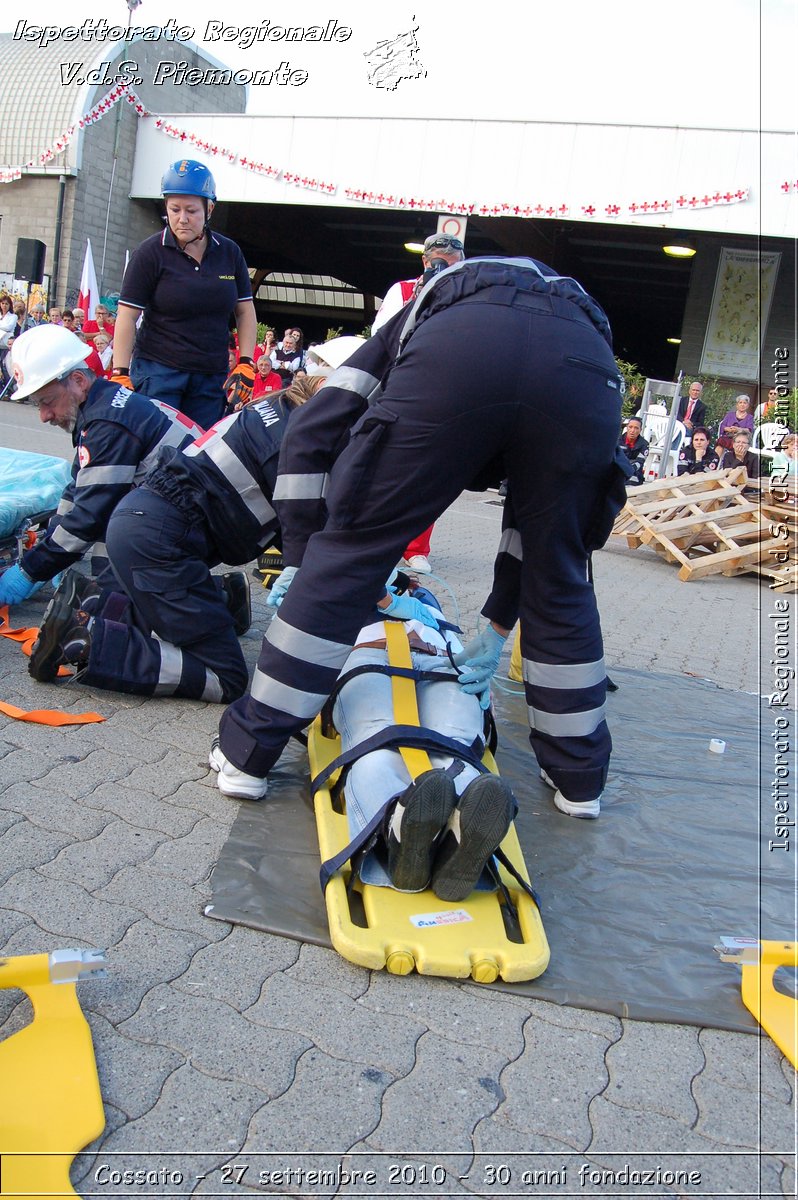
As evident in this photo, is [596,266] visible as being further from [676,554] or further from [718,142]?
[676,554]

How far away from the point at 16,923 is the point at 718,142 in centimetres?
1497

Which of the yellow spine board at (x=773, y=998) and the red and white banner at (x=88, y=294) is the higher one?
the red and white banner at (x=88, y=294)

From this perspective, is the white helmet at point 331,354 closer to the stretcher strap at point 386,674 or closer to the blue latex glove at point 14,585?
the stretcher strap at point 386,674

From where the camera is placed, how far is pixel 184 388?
486 cm

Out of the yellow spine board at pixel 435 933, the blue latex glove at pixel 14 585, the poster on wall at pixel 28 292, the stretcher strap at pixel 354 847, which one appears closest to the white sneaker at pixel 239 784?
the yellow spine board at pixel 435 933

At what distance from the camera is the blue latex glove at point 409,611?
11.1 ft

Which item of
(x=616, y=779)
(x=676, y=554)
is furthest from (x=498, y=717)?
(x=676, y=554)

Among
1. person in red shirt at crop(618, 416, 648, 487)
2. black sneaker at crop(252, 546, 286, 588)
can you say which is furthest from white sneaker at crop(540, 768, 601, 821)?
person in red shirt at crop(618, 416, 648, 487)

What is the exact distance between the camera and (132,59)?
19.1m

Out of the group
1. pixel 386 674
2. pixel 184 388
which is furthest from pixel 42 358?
pixel 386 674

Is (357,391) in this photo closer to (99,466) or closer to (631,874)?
(99,466)

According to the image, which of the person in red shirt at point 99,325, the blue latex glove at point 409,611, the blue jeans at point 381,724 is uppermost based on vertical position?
the person in red shirt at point 99,325

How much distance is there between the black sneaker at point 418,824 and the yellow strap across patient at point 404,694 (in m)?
0.21

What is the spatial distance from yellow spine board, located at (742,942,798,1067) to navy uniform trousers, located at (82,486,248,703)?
81.4 inches
